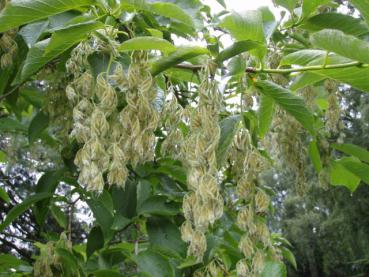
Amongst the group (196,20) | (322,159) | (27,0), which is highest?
(27,0)

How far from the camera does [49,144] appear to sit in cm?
151

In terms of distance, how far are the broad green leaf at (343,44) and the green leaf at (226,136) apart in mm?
186

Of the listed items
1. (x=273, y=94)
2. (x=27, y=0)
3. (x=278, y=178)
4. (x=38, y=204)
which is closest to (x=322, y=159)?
(x=273, y=94)

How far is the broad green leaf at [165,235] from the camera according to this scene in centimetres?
106

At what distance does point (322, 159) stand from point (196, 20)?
627 mm

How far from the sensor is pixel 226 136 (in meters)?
0.83

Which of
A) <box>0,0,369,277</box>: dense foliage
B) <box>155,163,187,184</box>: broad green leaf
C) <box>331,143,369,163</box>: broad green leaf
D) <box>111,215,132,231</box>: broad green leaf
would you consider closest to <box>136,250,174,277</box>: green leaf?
<box>0,0,369,277</box>: dense foliage

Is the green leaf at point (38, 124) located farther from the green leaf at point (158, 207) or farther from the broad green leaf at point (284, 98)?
the broad green leaf at point (284, 98)

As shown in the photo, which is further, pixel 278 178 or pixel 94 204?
pixel 278 178

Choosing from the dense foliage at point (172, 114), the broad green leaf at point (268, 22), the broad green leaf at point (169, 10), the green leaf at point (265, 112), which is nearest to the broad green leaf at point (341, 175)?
the dense foliage at point (172, 114)

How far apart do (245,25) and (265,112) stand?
27cm

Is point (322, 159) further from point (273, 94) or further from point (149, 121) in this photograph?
point (149, 121)

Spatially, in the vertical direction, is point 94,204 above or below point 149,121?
below

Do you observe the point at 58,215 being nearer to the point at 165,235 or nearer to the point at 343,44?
the point at 165,235
